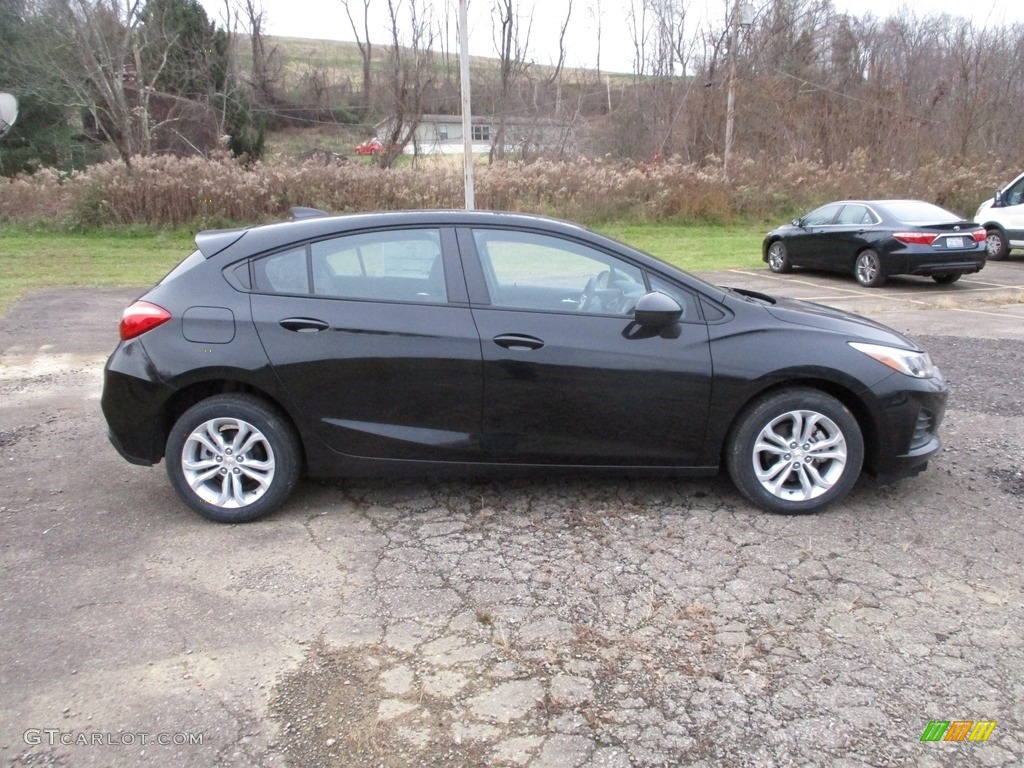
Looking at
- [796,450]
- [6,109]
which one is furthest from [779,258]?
[6,109]

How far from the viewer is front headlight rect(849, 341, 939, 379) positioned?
431 cm

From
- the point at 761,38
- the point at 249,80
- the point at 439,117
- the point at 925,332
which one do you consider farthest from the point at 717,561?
the point at 249,80

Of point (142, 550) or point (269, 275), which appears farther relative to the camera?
point (269, 275)

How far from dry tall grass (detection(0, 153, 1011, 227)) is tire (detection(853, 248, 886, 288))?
947 cm

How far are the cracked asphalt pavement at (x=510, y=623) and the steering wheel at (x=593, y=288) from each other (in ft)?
3.56

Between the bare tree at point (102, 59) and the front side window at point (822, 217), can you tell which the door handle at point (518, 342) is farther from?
the bare tree at point (102, 59)

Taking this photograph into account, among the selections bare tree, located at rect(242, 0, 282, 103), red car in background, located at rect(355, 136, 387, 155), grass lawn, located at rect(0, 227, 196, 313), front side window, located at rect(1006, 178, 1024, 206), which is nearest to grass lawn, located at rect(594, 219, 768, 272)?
front side window, located at rect(1006, 178, 1024, 206)

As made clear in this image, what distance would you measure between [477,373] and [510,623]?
4.34 ft

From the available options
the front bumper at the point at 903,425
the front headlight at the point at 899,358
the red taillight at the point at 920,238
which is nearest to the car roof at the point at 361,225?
the front headlight at the point at 899,358

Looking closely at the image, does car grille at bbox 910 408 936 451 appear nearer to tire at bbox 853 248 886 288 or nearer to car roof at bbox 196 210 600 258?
car roof at bbox 196 210 600 258

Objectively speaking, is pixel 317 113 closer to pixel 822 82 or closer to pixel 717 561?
pixel 822 82

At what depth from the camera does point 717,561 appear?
12.6ft

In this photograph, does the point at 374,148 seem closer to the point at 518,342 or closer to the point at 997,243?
the point at 997,243

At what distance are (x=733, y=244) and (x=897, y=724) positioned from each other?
738 inches
